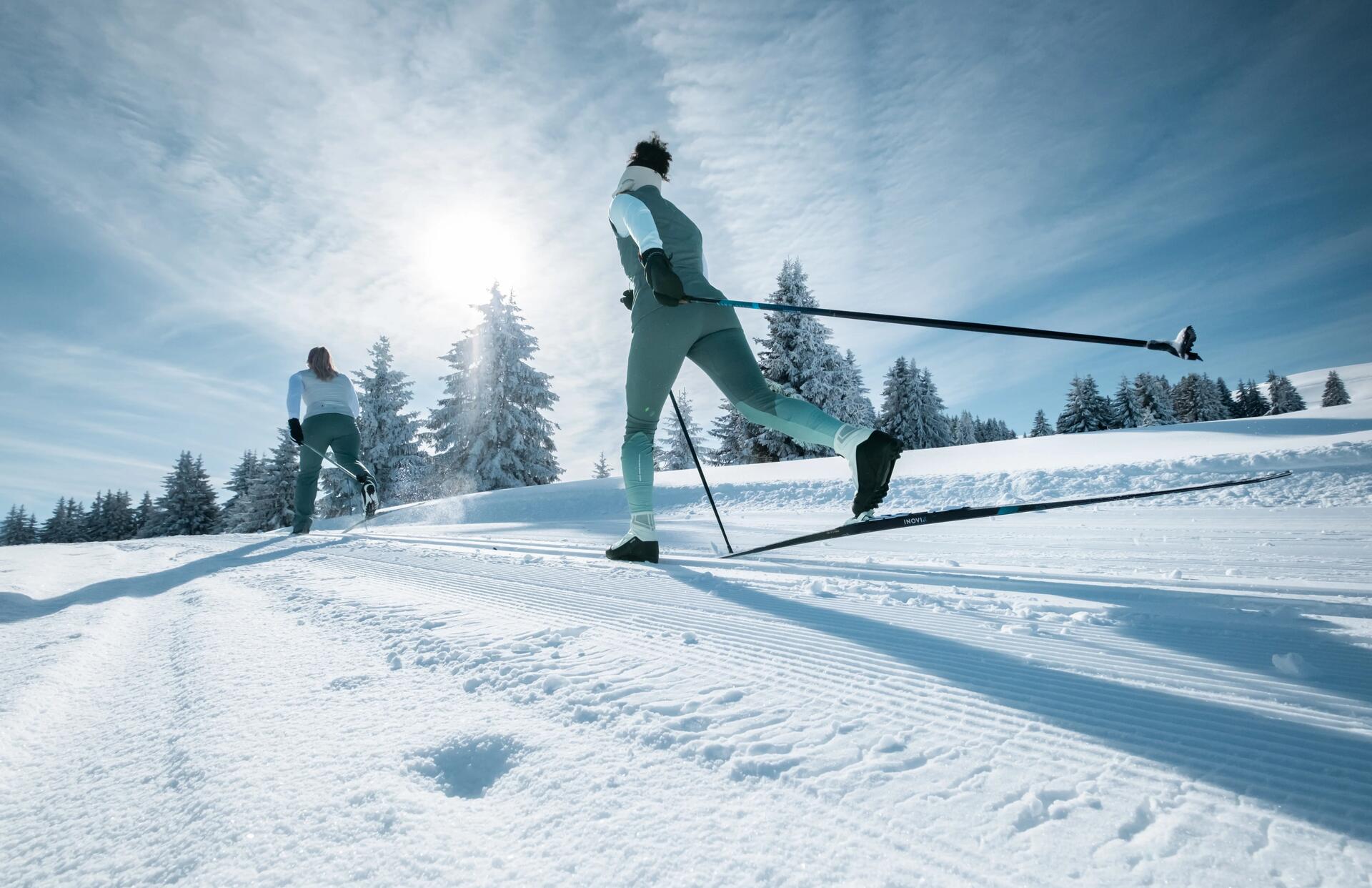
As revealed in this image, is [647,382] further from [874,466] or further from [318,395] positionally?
[318,395]

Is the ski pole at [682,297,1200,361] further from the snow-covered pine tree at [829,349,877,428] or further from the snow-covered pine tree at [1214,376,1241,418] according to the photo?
the snow-covered pine tree at [1214,376,1241,418]

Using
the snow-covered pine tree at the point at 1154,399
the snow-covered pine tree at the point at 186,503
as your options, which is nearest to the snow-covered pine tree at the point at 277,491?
the snow-covered pine tree at the point at 186,503

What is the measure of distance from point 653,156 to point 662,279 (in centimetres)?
119

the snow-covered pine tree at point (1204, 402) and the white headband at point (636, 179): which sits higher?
the snow-covered pine tree at point (1204, 402)

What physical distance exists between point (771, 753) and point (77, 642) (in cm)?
196

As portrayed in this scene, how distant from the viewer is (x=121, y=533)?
162 ft

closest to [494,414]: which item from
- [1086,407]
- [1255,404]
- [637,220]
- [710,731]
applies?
[637,220]

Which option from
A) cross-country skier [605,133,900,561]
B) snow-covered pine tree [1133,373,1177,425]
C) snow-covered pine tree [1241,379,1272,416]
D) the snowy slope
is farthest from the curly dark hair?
the snowy slope

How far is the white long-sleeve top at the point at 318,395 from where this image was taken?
636cm

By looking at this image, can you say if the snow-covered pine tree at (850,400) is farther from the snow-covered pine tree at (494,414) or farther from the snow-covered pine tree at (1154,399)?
the snow-covered pine tree at (1154,399)

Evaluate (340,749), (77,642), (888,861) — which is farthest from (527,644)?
(77,642)

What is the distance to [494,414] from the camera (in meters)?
23.1

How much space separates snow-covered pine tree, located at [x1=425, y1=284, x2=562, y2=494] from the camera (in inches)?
902

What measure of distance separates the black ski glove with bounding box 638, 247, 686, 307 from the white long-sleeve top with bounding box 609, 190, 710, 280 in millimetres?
66
